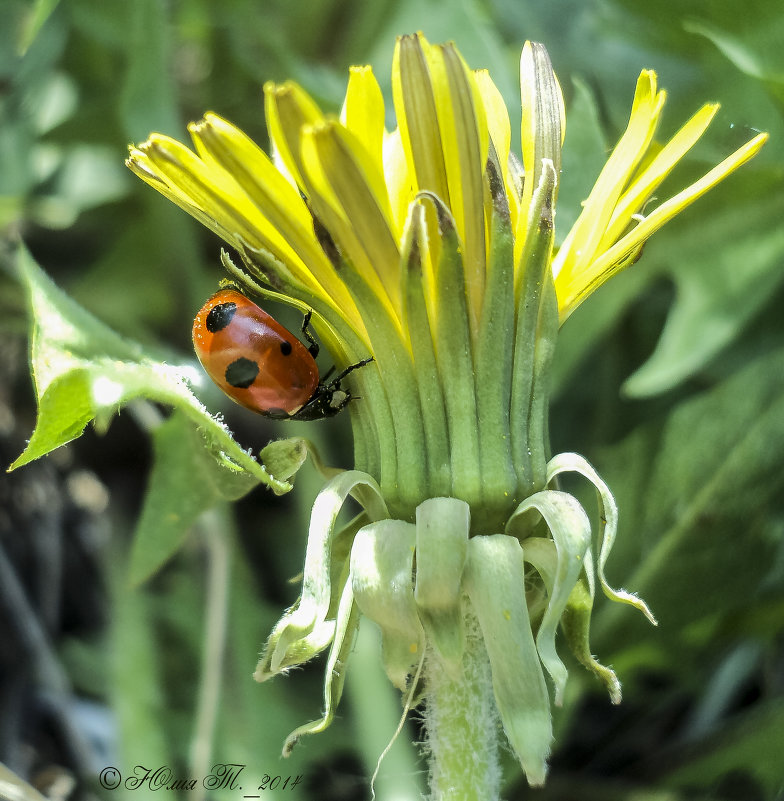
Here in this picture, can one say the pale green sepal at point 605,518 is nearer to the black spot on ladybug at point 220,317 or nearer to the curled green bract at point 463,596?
the curled green bract at point 463,596

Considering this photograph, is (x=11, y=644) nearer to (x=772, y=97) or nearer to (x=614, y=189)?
(x=614, y=189)

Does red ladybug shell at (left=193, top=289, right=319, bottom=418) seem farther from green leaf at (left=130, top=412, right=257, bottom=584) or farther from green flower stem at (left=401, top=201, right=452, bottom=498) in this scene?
green flower stem at (left=401, top=201, right=452, bottom=498)

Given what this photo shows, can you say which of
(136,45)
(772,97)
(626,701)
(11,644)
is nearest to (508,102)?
(772,97)

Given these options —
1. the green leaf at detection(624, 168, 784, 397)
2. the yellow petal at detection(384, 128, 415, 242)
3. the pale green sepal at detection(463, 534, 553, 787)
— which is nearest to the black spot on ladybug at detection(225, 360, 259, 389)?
the yellow petal at detection(384, 128, 415, 242)

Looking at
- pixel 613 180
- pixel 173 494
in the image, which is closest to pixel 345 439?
pixel 173 494

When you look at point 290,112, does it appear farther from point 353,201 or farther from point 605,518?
point 605,518

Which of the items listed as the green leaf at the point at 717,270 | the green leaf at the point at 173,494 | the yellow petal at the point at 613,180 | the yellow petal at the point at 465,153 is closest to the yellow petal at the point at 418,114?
the yellow petal at the point at 465,153
